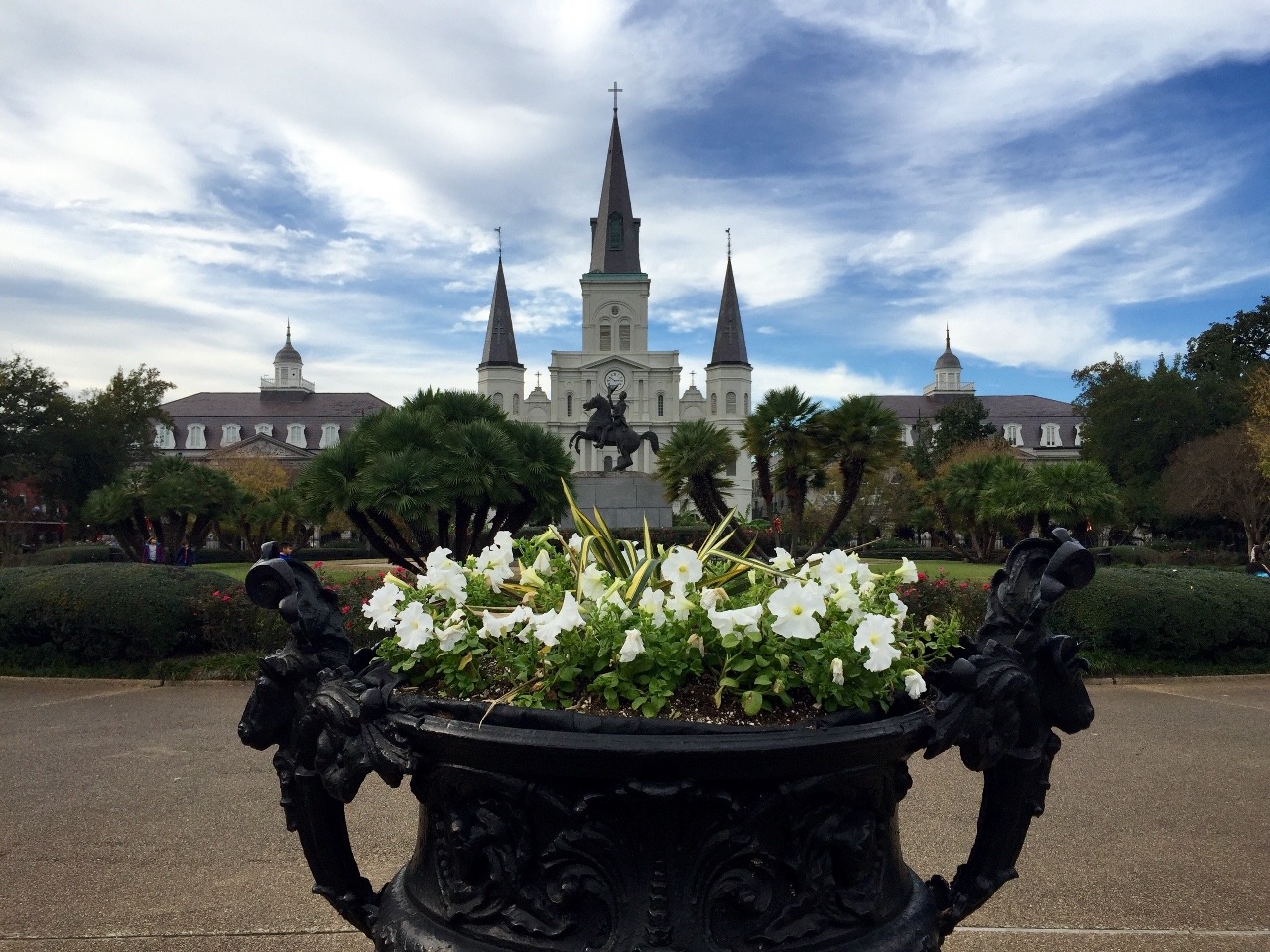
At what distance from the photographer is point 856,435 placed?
1814cm

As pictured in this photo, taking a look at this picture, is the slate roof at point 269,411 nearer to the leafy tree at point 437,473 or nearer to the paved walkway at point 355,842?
the leafy tree at point 437,473

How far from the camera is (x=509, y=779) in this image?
1.70 meters

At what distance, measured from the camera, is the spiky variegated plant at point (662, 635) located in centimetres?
175

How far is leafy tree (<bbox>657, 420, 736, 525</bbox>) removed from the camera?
1928 cm

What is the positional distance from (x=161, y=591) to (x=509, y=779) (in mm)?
9459

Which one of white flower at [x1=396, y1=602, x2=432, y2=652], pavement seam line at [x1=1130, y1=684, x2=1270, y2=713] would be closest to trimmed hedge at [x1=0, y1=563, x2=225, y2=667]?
white flower at [x1=396, y1=602, x2=432, y2=652]

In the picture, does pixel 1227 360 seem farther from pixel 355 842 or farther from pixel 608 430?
pixel 355 842

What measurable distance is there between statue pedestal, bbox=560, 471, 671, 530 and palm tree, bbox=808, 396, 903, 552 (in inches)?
165

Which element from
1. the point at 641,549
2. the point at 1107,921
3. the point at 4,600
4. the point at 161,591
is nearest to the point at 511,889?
the point at 641,549

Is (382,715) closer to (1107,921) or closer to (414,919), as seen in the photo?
(414,919)

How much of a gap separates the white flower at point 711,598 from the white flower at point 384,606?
0.72m

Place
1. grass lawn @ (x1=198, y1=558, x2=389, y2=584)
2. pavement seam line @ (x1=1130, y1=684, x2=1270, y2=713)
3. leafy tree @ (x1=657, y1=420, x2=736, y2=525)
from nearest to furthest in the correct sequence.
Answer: pavement seam line @ (x1=1130, y1=684, x2=1270, y2=713)
grass lawn @ (x1=198, y1=558, x2=389, y2=584)
leafy tree @ (x1=657, y1=420, x2=736, y2=525)

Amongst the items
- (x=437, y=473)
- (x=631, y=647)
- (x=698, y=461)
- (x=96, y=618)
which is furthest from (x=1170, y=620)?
(x=96, y=618)

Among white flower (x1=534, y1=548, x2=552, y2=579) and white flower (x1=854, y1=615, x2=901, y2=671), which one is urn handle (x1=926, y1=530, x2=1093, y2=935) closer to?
A: white flower (x1=854, y1=615, x2=901, y2=671)
